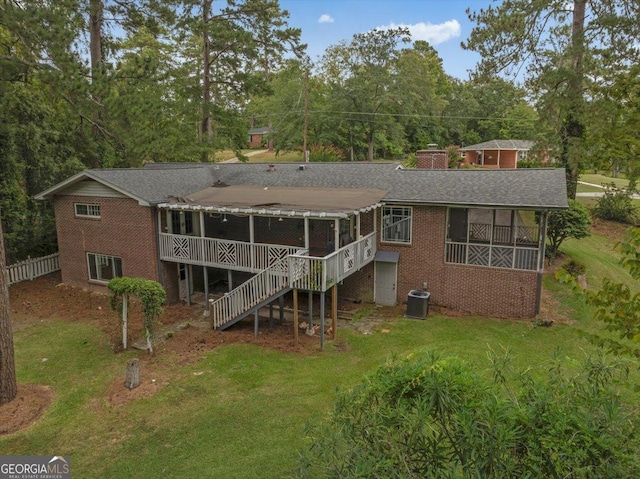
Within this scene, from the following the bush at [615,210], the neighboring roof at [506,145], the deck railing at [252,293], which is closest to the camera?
the deck railing at [252,293]

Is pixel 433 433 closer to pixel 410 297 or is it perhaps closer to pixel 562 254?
pixel 410 297

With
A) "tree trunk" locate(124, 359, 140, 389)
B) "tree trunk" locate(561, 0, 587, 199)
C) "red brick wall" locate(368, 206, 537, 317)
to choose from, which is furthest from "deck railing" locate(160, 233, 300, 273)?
"tree trunk" locate(561, 0, 587, 199)

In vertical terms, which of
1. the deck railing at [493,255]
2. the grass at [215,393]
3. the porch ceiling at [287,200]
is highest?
the porch ceiling at [287,200]

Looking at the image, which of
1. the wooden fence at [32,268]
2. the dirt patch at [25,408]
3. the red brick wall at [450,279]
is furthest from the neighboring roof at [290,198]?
the wooden fence at [32,268]

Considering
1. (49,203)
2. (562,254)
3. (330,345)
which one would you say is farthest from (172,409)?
(562,254)

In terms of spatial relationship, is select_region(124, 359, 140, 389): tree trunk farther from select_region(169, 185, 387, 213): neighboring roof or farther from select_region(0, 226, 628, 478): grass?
select_region(169, 185, 387, 213): neighboring roof

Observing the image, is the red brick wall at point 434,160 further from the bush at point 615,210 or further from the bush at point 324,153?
the bush at point 324,153

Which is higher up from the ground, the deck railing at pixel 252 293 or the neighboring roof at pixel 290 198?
the neighboring roof at pixel 290 198
